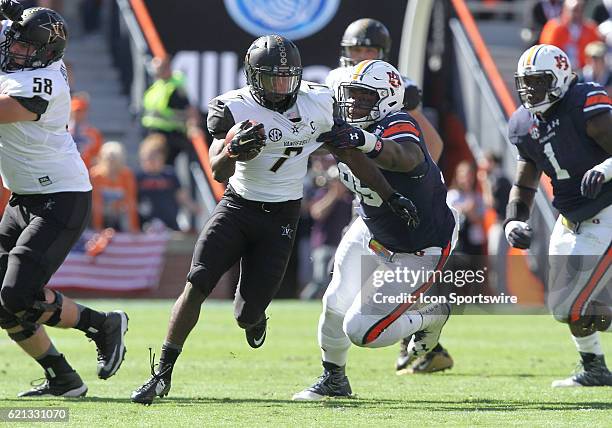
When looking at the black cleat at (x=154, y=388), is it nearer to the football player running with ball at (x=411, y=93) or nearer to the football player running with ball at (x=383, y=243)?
the football player running with ball at (x=383, y=243)

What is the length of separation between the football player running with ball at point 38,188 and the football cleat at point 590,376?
2.62 metres

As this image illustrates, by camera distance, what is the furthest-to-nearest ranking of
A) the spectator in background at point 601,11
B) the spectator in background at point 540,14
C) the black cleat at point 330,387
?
the spectator in background at point 601,11 < the spectator in background at point 540,14 < the black cleat at point 330,387

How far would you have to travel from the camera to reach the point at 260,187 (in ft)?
22.1

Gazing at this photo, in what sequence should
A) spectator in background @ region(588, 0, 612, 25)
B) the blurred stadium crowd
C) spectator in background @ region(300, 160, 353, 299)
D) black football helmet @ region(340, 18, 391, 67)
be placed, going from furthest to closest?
spectator in background @ region(588, 0, 612, 25), spectator in background @ region(300, 160, 353, 299), the blurred stadium crowd, black football helmet @ region(340, 18, 391, 67)

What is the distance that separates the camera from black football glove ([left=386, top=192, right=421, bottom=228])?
672 centimetres

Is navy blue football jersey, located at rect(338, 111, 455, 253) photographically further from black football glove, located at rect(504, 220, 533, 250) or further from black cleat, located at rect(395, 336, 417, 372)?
black cleat, located at rect(395, 336, 417, 372)

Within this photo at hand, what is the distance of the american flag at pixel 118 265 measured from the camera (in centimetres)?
1327

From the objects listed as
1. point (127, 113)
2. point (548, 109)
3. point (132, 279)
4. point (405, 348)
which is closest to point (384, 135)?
point (548, 109)

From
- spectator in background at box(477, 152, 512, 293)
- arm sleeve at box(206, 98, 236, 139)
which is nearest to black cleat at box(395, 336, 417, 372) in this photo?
arm sleeve at box(206, 98, 236, 139)

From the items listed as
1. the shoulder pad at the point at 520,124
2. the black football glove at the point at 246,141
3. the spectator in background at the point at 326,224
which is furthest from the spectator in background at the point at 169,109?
the black football glove at the point at 246,141

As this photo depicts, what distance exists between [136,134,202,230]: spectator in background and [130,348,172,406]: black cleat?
746 cm

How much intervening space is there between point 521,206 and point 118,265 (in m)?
6.62

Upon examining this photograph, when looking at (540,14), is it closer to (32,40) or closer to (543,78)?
(543,78)

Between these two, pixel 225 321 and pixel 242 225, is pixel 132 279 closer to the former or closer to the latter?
pixel 225 321
